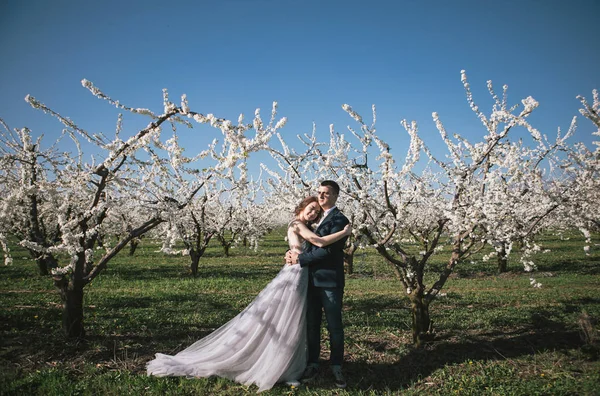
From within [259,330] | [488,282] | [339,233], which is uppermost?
[339,233]

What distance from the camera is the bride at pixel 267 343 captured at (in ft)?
13.6

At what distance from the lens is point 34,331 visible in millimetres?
6207

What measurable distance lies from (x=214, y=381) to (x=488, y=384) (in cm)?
336

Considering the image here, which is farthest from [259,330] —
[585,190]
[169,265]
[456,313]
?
[169,265]

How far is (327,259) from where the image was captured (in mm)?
4328

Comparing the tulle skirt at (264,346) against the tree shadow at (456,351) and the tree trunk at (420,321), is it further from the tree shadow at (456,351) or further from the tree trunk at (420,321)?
the tree trunk at (420,321)

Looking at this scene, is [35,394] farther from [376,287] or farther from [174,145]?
[376,287]

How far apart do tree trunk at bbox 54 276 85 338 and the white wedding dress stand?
2014 millimetres

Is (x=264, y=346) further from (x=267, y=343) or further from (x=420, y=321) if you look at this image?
(x=420, y=321)

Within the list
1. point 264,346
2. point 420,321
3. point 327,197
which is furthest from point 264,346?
point 420,321

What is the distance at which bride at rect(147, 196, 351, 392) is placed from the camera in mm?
4152

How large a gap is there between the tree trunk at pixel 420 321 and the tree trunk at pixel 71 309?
18.3 feet

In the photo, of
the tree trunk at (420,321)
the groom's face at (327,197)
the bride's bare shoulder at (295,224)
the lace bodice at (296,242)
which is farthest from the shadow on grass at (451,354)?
the groom's face at (327,197)

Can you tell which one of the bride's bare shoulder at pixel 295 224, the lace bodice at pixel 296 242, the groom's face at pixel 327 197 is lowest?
the lace bodice at pixel 296 242
